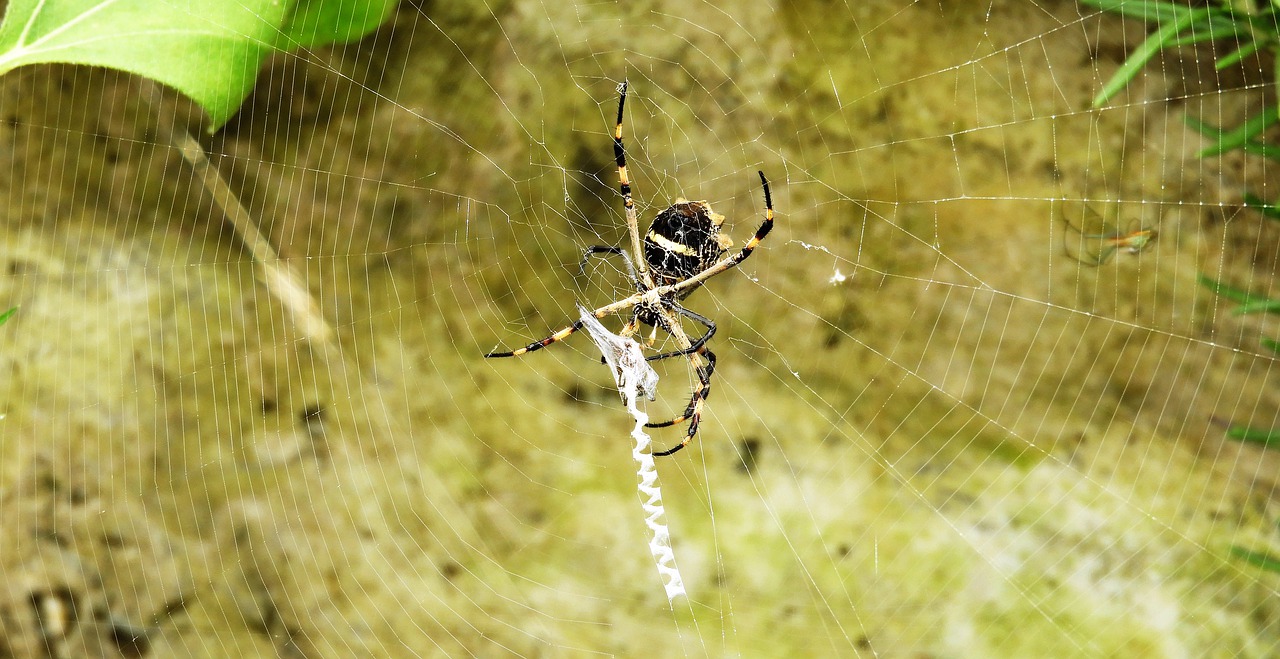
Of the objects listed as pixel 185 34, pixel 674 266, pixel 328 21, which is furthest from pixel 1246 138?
pixel 185 34

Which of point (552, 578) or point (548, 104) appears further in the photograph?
point (552, 578)

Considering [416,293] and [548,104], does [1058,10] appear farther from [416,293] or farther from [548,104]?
[416,293]

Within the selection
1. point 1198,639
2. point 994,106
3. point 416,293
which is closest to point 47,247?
point 416,293

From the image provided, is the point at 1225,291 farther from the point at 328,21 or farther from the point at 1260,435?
the point at 328,21

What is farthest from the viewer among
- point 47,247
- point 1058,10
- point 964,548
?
point 964,548

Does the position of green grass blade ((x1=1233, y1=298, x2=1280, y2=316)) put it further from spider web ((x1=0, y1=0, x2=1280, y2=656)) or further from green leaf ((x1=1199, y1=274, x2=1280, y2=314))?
spider web ((x1=0, y1=0, x2=1280, y2=656))

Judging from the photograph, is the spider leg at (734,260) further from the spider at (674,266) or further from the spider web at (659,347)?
the spider web at (659,347)

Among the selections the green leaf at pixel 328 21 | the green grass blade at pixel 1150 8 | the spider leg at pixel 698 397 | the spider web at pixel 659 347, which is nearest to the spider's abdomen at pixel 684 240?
the spider leg at pixel 698 397
